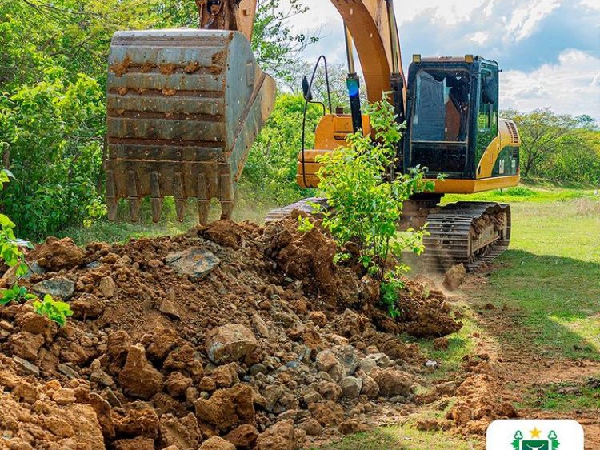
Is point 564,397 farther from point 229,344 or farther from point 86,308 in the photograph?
point 86,308

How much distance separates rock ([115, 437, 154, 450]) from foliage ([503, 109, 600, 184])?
37663 millimetres

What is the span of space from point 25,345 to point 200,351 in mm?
1255

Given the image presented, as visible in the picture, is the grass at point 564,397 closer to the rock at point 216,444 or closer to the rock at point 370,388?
the rock at point 370,388

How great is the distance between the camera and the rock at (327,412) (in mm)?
6152

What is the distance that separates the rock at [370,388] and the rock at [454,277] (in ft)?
16.4

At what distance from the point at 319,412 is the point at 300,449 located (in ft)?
1.77

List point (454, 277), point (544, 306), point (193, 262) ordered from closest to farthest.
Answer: point (193, 262) → point (544, 306) → point (454, 277)

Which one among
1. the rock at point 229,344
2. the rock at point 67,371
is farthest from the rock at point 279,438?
the rock at point 67,371

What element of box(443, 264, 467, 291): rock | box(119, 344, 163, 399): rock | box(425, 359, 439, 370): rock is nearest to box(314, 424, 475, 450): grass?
box(119, 344, 163, 399): rock

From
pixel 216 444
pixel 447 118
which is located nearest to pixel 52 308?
pixel 216 444

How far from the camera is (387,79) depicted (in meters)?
12.9

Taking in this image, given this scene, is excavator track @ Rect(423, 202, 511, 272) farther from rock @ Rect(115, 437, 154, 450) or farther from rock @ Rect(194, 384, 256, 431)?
rock @ Rect(115, 437, 154, 450)

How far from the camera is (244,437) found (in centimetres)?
562

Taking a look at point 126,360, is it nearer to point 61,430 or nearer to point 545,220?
point 61,430
